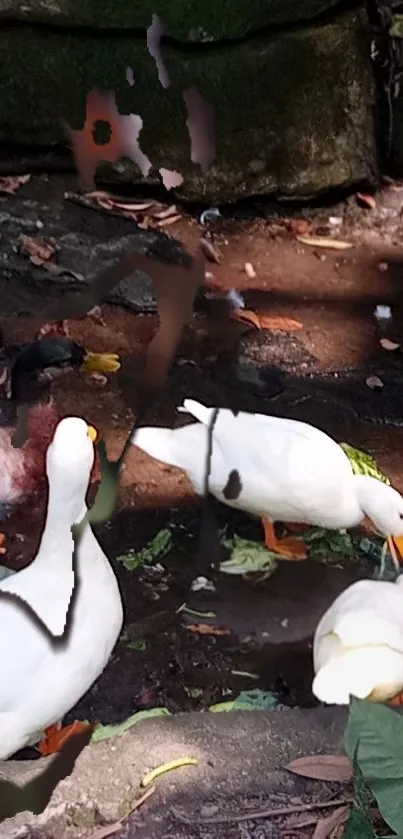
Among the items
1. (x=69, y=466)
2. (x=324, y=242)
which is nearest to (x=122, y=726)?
(x=69, y=466)

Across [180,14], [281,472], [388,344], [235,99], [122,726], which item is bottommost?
[388,344]

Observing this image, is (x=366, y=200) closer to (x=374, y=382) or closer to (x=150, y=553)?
(x=374, y=382)

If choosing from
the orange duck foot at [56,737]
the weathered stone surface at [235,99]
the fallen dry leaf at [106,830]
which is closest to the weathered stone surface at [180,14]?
→ the weathered stone surface at [235,99]

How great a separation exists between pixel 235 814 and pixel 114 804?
10 cm

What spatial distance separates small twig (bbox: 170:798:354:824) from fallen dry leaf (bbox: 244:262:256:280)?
1.38 m

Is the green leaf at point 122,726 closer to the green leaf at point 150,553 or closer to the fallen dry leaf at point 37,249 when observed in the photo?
the green leaf at point 150,553

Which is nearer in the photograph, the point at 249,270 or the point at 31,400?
the point at 31,400

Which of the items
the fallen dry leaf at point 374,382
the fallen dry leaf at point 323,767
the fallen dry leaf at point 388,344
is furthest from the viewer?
the fallen dry leaf at point 388,344

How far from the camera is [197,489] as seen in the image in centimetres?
140

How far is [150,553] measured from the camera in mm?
1380

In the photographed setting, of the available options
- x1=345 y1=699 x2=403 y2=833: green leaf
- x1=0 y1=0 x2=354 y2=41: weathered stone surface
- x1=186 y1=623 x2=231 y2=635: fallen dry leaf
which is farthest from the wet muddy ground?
x1=0 y1=0 x2=354 y2=41: weathered stone surface

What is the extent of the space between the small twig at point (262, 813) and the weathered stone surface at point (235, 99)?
5.42 ft

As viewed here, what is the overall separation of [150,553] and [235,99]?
1.39m

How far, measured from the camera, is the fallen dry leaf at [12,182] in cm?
249
